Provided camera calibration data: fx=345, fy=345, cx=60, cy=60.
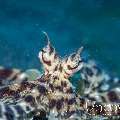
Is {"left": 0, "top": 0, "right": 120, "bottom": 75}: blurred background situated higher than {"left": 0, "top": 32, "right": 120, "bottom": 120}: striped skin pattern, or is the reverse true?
{"left": 0, "top": 0, "right": 120, "bottom": 75}: blurred background

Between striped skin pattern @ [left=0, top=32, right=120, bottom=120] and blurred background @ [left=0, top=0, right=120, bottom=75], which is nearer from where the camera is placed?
striped skin pattern @ [left=0, top=32, right=120, bottom=120]

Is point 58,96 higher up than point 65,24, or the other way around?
point 65,24

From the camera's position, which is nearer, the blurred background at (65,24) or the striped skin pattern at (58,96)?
the striped skin pattern at (58,96)

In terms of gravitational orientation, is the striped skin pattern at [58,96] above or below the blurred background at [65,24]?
below

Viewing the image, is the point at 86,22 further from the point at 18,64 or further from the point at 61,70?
the point at 61,70
